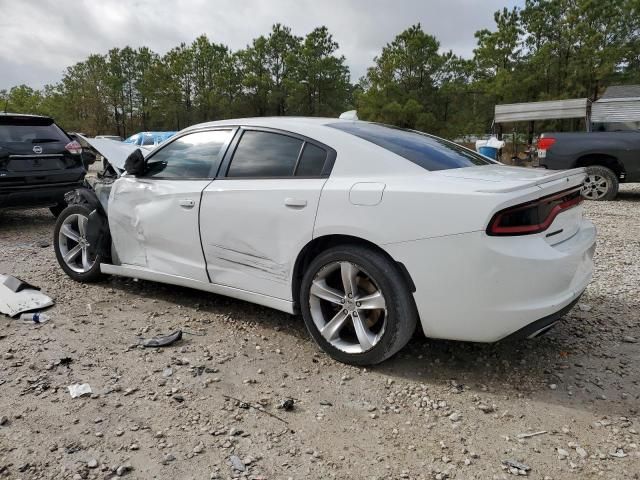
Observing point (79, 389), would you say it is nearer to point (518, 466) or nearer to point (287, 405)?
point (287, 405)

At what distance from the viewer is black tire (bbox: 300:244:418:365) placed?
2.66 metres

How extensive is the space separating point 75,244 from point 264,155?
2.40 m

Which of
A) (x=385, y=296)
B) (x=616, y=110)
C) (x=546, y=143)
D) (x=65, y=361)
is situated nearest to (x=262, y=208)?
(x=385, y=296)

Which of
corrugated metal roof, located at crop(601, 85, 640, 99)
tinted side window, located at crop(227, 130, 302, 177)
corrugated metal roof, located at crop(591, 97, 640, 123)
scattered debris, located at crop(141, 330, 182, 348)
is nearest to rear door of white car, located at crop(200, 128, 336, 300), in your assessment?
tinted side window, located at crop(227, 130, 302, 177)

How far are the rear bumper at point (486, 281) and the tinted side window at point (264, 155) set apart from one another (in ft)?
3.27

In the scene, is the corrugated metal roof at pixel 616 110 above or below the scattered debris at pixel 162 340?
above

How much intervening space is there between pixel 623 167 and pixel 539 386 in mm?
8411

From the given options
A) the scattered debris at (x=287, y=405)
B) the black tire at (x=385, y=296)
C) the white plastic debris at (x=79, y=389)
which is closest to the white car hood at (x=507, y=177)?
the black tire at (x=385, y=296)

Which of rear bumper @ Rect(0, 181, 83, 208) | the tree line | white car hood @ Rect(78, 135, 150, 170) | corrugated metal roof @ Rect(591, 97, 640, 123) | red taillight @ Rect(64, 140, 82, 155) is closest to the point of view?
white car hood @ Rect(78, 135, 150, 170)

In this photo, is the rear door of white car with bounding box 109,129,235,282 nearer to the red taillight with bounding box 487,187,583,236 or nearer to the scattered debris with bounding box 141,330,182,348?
the scattered debris with bounding box 141,330,182,348

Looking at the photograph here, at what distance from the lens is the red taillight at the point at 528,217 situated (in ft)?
7.85

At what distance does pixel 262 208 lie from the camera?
312cm

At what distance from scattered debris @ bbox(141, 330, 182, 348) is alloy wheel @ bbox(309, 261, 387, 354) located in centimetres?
101

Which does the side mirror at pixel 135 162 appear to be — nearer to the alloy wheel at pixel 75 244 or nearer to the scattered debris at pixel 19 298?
the alloy wheel at pixel 75 244
